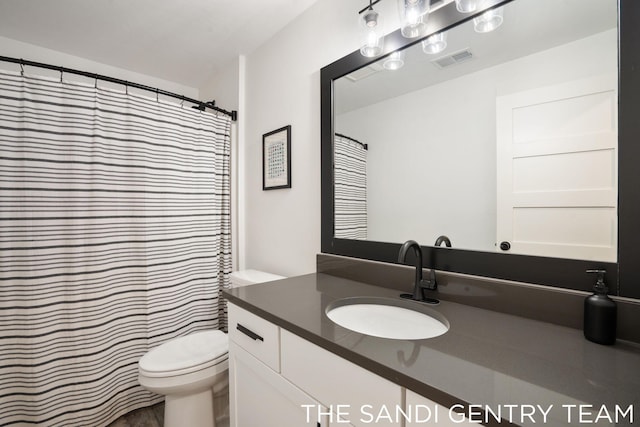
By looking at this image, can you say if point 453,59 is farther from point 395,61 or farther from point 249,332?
point 249,332

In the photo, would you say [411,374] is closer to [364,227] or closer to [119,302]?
[364,227]

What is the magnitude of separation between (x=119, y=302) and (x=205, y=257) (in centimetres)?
58

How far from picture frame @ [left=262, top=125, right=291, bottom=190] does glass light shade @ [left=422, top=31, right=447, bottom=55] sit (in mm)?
933

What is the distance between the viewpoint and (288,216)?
1873 millimetres

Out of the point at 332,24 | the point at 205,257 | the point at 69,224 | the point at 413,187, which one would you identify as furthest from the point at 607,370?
the point at 69,224

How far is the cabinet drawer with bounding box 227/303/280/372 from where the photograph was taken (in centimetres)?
94

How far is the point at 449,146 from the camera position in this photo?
3.70ft

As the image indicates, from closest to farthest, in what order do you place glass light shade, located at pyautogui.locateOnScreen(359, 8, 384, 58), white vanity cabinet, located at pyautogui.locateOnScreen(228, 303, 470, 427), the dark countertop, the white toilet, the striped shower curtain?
the dark countertop → white vanity cabinet, located at pyautogui.locateOnScreen(228, 303, 470, 427) → glass light shade, located at pyautogui.locateOnScreen(359, 8, 384, 58) → the white toilet → the striped shower curtain

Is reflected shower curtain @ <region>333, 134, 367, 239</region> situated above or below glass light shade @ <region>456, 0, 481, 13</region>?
below

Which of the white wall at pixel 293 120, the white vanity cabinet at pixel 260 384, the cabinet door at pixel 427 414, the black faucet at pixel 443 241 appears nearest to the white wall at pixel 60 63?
the white wall at pixel 293 120

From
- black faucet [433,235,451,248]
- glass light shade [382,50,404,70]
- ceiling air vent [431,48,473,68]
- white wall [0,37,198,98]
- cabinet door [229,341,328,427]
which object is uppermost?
white wall [0,37,198,98]

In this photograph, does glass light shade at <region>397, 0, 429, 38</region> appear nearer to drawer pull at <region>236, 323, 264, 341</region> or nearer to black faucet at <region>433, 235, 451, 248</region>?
black faucet at <region>433, 235, 451, 248</region>

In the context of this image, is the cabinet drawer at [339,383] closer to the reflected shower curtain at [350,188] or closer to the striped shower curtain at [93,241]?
the reflected shower curtain at [350,188]

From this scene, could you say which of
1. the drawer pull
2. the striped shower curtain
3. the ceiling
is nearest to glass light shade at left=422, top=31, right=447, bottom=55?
the ceiling
